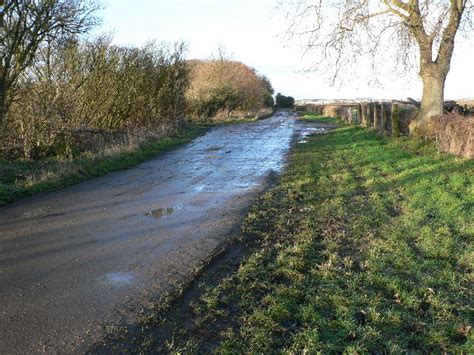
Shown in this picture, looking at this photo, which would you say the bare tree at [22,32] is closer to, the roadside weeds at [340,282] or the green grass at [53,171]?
the green grass at [53,171]

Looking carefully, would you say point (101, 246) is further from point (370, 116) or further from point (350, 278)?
point (370, 116)

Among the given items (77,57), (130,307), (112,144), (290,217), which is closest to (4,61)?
(77,57)

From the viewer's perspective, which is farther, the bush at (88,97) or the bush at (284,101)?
the bush at (284,101)

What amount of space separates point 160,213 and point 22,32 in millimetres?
8383

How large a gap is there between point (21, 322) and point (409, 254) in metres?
4.88

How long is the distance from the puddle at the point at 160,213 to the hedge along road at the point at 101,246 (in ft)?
0.06

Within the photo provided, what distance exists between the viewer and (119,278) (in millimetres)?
5422

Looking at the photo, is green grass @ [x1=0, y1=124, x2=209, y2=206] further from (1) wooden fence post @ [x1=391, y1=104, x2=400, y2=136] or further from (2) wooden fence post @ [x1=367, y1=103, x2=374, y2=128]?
(2) wooden fence post @ [x1=367, y1=103, x2=374, y2=128]

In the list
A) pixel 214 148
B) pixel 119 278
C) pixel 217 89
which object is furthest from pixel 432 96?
pixel 217 89

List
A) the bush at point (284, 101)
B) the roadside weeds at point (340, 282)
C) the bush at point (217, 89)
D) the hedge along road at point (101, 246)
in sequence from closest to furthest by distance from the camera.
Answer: the roadside weeds at point (340, 282) < the hedge along road at point (101, 246) < the bush at point (217, 89) < the bush at point (284, 101)

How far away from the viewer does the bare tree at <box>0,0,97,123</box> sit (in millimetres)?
12742

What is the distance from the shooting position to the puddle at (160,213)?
8.38 m

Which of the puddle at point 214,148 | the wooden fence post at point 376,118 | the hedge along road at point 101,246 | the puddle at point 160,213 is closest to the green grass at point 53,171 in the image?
the hedge along road at point 101,246

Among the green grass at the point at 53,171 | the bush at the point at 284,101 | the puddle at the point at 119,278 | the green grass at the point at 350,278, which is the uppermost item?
the bush at the point at 284,101
